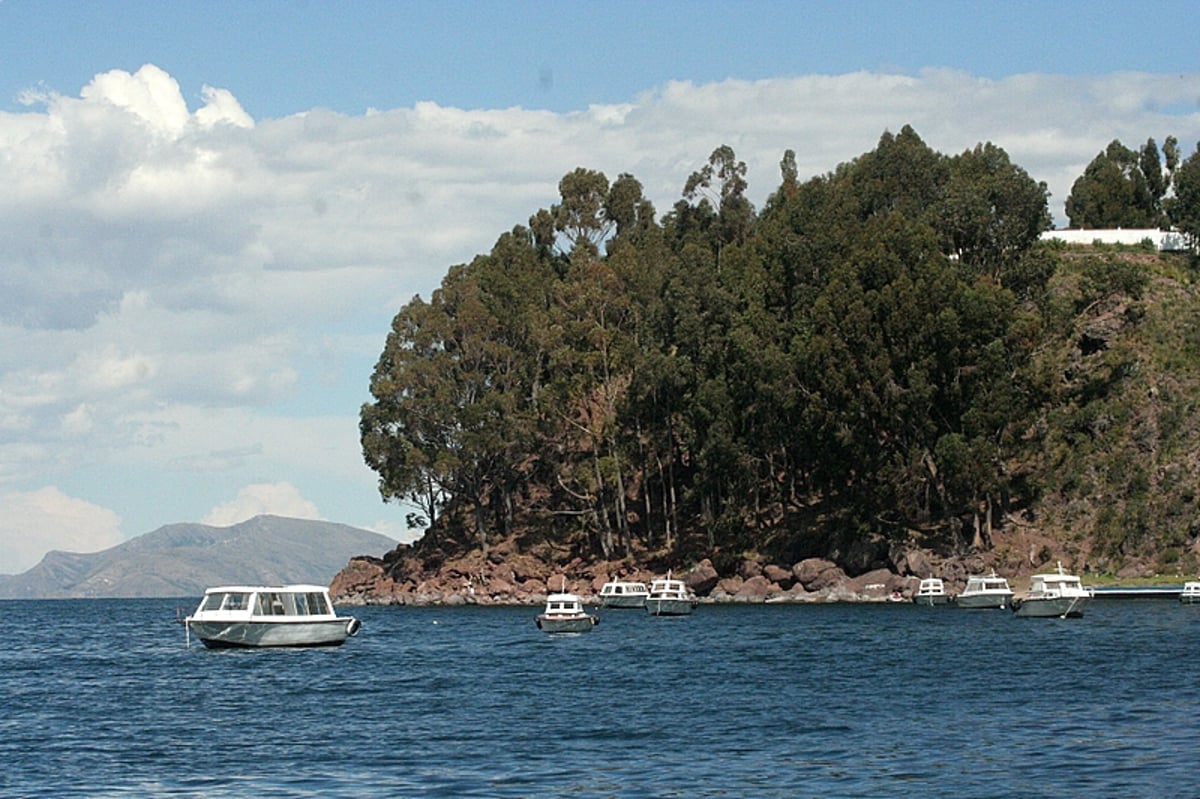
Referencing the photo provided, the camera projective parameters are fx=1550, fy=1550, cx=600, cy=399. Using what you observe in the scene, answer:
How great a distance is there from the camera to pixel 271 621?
86312 mm

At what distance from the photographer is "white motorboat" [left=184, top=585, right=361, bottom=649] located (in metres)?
86.8

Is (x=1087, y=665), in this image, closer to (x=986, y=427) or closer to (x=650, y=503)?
(x=986, y=427)

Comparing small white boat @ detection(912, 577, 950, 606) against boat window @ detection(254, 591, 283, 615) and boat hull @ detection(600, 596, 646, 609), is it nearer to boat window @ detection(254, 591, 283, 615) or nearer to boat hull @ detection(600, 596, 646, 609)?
boat hull @ detection(600, 596, 646, 609)

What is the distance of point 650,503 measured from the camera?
159 metres

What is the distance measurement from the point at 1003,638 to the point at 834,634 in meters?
10.2

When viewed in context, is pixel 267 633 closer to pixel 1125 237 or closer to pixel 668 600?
pixel 668 600

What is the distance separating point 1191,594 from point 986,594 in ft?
45.0

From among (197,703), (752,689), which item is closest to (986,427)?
(752,689)

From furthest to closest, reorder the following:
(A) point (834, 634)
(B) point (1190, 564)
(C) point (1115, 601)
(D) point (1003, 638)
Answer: (B) point (1190, 564) → (C) point (1115, 601) → (A) point (834, 634) → (D) point (1003, 638)

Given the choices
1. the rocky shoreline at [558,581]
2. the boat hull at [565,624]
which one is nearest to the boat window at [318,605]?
the boat hull at [565,624]

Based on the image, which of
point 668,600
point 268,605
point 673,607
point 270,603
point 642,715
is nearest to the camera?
point 642,715

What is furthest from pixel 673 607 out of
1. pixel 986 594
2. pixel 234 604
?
pixel 234 604

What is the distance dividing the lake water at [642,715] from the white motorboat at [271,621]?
3.48 feet

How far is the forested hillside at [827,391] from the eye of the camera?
125m
